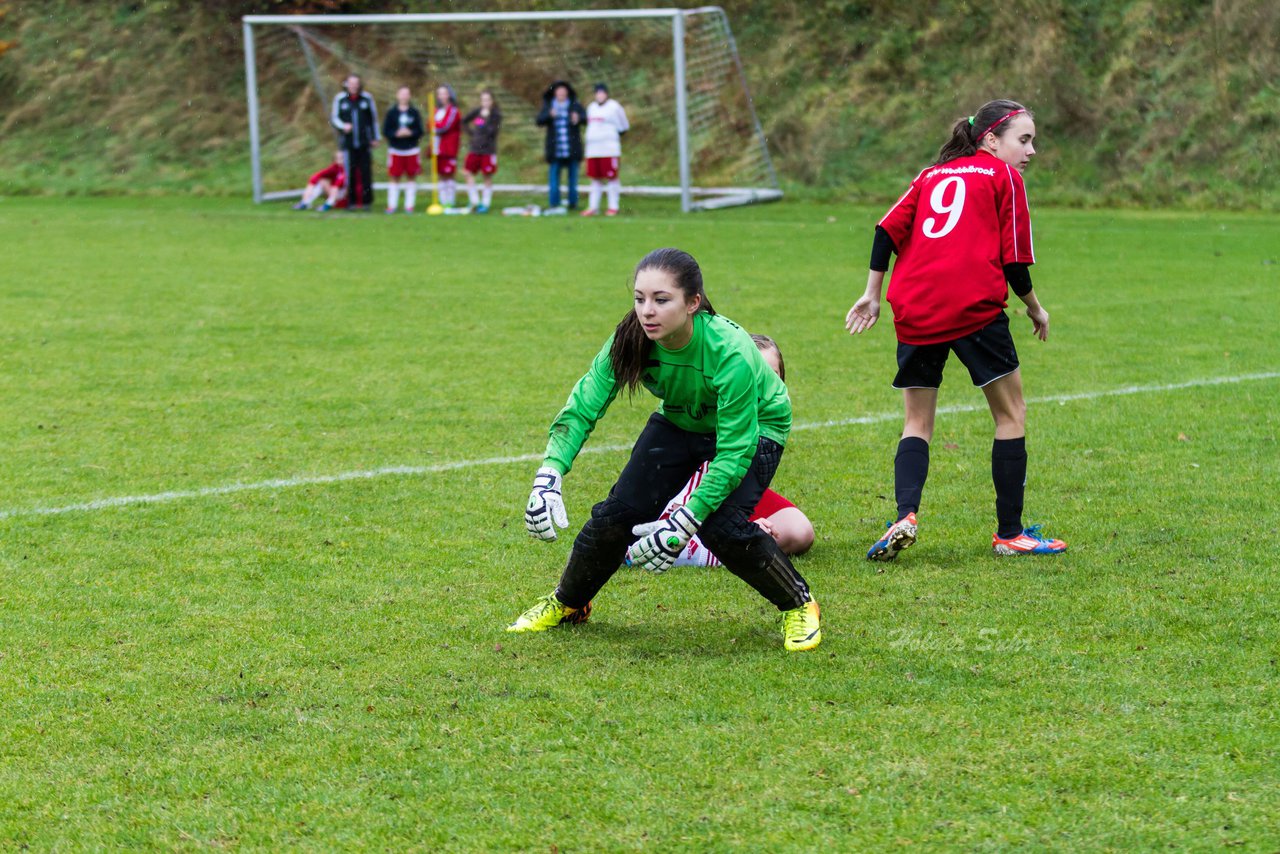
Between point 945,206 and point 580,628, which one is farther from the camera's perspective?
point 945,206

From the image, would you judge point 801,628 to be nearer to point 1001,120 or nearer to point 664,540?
point 664,540

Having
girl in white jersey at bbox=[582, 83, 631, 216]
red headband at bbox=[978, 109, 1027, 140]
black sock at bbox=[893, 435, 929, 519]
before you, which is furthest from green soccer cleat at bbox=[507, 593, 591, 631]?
girl in white jersey at bbox=[582, 83, 631, 216]

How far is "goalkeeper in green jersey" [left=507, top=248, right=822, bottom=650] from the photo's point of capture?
14.3 feet

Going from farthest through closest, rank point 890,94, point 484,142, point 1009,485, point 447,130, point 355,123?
point 890,94, point 355,123, point 447,130, point 484,142, point 1009,485

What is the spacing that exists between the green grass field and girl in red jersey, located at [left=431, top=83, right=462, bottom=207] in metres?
11.4

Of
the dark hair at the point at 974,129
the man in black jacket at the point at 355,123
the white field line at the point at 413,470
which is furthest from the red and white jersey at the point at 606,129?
the dark hair at the point at 974,129

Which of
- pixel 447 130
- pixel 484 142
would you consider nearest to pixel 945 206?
pixel 484 142

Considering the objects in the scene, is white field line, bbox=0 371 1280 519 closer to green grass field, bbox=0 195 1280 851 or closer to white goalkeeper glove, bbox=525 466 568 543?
green grass field, bbox=0 195 1280 851

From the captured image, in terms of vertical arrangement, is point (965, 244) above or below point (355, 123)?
above

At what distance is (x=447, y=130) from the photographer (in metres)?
21.6

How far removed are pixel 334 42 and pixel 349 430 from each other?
1865cm

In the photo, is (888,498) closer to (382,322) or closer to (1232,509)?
(1232,509)

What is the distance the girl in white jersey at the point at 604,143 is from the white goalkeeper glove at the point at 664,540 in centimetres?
1673

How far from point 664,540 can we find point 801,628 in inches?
25.5
